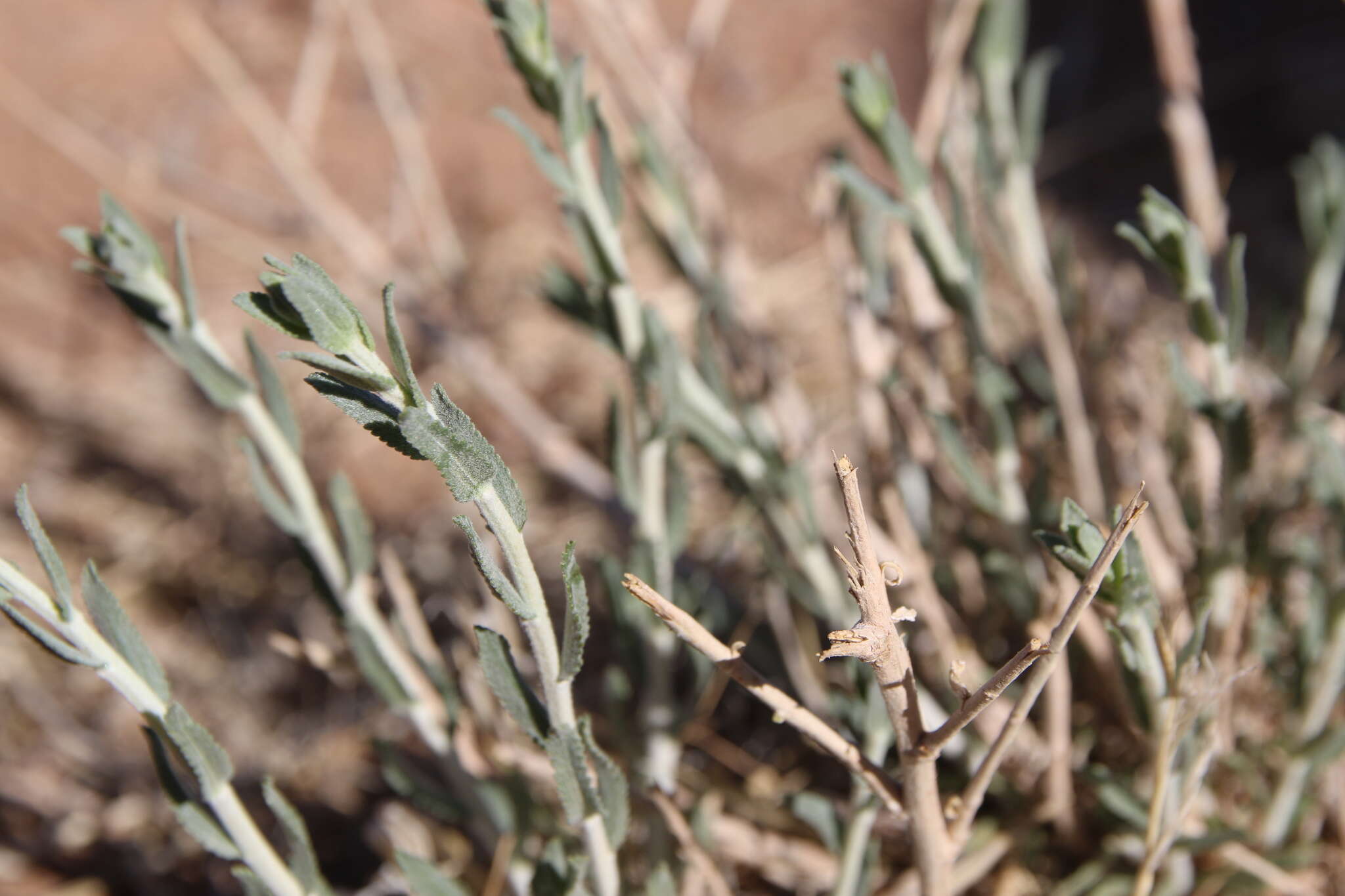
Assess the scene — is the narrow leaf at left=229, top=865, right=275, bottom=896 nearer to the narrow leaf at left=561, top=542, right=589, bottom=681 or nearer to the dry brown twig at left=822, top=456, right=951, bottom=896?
the narrow leaf at left=561, top=542, right=589, bottom=681

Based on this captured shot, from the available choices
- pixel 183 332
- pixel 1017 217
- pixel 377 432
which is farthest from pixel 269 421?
pixel 1017 217

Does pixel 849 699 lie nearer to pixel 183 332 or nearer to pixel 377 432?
pixel 377 432

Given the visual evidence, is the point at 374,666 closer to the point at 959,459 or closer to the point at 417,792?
the point at 417,792

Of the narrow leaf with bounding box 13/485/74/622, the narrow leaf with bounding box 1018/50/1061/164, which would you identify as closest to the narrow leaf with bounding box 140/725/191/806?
the narrow leaf with bounding box 13/485/74/622

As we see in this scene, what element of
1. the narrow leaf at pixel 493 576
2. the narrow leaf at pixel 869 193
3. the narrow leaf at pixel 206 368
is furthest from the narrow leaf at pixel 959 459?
the narrow leaf at pixel 206 368

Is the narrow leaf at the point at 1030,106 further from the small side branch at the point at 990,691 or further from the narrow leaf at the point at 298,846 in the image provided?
the narrow leaf at the point at 298,846

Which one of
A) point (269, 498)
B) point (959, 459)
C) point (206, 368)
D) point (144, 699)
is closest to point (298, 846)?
point (144, 699)
